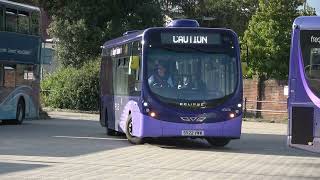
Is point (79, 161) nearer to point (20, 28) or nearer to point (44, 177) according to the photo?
point (44, 177)

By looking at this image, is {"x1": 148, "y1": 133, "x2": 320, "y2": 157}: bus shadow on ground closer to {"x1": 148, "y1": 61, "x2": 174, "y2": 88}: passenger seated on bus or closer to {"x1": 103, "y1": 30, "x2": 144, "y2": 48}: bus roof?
{"x1": 148, "y1": 61, "x2": 174, "y2": 88}: passenger seated on bus

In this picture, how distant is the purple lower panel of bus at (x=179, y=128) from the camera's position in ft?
60.6

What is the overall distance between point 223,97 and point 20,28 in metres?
11.8

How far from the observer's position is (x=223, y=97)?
18734mm

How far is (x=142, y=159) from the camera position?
621 inches

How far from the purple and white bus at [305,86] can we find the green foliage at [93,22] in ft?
101

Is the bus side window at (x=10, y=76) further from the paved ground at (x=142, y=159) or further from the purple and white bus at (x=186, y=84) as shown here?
the purple and white bus at (x=186, y=84)

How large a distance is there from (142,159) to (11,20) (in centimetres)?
1316

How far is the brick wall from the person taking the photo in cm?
4125

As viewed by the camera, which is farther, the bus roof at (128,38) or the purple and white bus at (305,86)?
the bus roof at (128,38)

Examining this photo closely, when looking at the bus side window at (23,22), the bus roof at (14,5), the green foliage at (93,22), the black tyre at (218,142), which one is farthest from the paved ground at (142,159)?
the green foliage at (93,22)

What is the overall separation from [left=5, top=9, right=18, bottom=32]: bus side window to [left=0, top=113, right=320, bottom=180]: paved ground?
5.50 m

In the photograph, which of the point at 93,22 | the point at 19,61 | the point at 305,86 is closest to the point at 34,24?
the point at 19,61

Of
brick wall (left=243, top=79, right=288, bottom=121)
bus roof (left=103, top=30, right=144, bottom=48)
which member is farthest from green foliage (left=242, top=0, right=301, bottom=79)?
bus roof (left=103, top=30, right=144, bottom=48)
